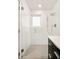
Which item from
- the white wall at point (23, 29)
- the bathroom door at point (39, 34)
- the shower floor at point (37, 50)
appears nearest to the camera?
the white wall at point (23, 29)

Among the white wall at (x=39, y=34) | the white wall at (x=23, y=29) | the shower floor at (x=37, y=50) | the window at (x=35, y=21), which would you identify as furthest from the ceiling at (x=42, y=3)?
the shower floor at (x=37, y=50)

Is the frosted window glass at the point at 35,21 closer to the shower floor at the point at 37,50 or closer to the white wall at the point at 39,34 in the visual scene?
the white wall at the point at 39,34

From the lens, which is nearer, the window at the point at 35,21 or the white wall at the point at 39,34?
the white wall at the point at 39,34

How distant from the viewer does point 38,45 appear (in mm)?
4371

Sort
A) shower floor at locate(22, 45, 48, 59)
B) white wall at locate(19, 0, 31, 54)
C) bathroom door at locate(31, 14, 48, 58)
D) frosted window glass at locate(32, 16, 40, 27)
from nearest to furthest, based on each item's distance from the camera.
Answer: white wall at locate(19, 0, 31, 54) → shower floor at locate(22, 45, 48, 59) → bathroom door at locate(31, 14, 48, 58) → frosted window glass at locate(32, 16, 40, 27)

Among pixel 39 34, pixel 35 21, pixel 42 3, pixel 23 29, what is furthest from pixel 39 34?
pixel 42 3

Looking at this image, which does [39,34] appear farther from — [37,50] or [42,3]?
[42,3]

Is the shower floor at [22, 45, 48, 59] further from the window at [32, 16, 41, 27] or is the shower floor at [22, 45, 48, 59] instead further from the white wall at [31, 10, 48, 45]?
the window at [32, 16, 41, 27]

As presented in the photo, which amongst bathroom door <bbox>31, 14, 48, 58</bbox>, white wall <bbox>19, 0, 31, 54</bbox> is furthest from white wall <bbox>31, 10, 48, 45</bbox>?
white wall <bbox>19, 0, 31, 54</bbox>

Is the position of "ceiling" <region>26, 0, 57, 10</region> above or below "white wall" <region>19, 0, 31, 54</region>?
above

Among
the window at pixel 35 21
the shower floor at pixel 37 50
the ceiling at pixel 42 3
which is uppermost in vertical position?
the ceiling at pixel 42 3
